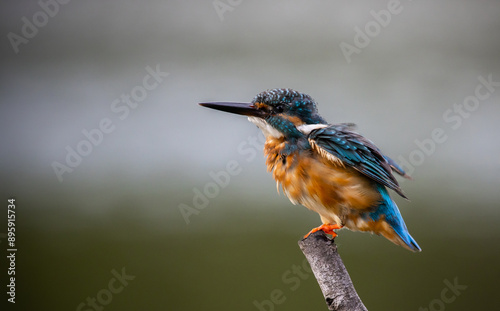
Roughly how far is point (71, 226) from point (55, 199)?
0.47 meters

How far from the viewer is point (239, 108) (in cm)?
211

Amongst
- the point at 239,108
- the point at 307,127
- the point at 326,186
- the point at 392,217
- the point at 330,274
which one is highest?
the point at 239,108

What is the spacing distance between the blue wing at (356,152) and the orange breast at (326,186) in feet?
0.18

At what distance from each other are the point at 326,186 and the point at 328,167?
74mm

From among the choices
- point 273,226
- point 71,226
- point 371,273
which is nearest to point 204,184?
point 273,226

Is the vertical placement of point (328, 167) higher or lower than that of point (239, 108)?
lower

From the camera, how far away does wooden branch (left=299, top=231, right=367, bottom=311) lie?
5.22 ft

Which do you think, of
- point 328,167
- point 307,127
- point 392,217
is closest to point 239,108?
point 307,127

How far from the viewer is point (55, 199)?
465 centimetres

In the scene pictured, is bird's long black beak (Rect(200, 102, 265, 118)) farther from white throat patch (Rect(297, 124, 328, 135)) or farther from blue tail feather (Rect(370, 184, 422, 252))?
blue tail feather (Rect(370, 184, 422, 252))

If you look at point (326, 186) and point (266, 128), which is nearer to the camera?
point (326, 186)

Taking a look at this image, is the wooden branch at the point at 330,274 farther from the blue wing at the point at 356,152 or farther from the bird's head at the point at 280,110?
the bird's head at the point at 280,110

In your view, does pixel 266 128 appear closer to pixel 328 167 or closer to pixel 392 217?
pixel 328 167

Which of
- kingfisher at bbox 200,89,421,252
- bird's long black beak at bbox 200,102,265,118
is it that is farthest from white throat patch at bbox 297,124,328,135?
bird's long black beak at bbox 200,102,265,118
